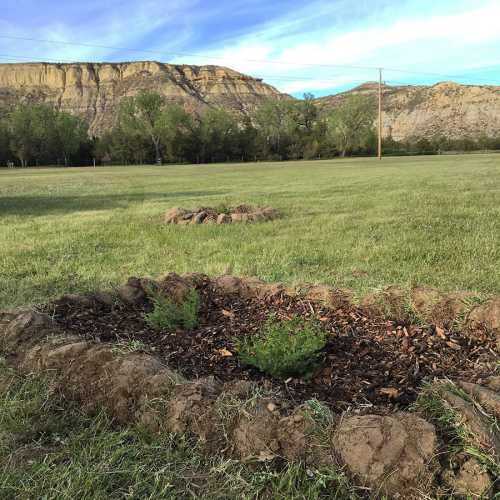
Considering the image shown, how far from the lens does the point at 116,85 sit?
6063 inches

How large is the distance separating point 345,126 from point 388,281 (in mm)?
72604

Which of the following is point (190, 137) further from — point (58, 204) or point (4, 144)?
point (58, 204)

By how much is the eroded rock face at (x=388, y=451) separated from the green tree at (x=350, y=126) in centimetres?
7126

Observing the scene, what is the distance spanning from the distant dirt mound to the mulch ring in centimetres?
465

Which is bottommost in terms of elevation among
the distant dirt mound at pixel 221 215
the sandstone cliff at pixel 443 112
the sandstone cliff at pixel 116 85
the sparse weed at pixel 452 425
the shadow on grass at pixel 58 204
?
the sparse weed at pixel 452 425

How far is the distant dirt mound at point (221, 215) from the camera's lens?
796 cm

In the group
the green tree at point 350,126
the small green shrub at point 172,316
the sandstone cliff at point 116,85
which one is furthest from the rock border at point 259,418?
→ the sandstone cliff at point 116,85

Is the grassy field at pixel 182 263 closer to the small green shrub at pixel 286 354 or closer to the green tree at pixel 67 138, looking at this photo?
the small green shrub at pixel 286 354

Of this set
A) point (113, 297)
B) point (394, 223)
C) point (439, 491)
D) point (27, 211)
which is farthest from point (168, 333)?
point (27, 211)

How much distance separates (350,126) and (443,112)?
59060 millimetres

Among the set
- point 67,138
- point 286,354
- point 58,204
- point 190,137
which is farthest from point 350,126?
point 286,354

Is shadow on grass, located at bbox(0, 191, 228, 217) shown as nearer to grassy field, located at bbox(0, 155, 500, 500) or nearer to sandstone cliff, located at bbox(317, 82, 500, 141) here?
grassy field, located at bbox(0, 155, 500, 500)

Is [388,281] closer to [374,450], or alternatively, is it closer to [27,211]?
[374,450]

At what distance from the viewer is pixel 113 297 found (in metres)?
3.44
